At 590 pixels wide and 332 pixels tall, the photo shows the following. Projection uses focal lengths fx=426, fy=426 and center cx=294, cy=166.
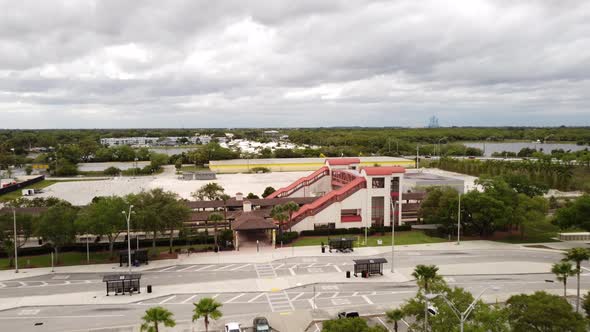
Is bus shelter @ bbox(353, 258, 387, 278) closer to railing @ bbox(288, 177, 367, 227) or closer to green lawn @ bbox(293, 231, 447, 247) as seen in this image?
green lawn @ bbox(293, 231, 447, 247)

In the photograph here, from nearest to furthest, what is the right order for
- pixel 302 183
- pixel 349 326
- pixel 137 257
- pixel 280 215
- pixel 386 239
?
pixel 349 326 < pixel 137 257 < pixel 280 215 < pixel 386 239 < pixel 302 183

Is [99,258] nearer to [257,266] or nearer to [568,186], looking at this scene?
[257,266]

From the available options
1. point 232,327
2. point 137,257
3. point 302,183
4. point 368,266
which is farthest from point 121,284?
point 302,183

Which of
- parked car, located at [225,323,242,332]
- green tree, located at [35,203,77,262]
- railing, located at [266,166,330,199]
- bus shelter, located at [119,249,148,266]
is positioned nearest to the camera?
parked car, located at [225,323,242,332]

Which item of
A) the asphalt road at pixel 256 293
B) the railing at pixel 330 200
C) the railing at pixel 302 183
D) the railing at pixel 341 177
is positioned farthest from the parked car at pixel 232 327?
the railing at pixel 302 183

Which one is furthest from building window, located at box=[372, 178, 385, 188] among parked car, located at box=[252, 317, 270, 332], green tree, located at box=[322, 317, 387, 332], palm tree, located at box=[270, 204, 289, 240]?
green tree, located at box=[322, 317, 387, 332]

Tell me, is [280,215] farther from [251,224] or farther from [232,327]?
[232,327]
